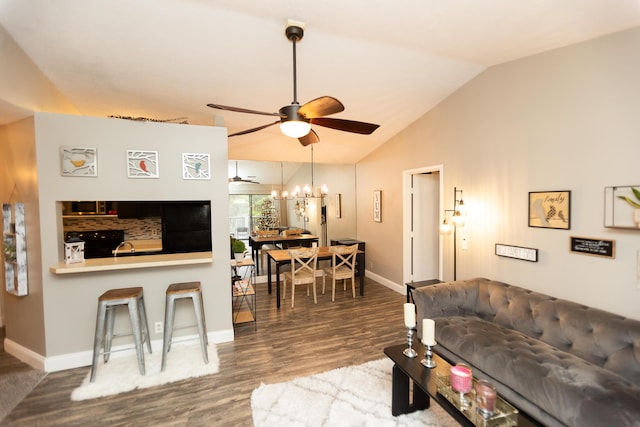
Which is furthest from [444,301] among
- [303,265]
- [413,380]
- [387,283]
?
[387,283]

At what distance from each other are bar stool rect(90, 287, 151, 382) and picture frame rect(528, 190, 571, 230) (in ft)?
12.9

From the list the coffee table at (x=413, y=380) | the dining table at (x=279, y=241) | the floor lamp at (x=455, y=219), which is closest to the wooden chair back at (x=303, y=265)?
the dining table at (x=279, y=241)

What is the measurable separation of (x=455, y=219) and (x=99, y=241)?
19.7 feet

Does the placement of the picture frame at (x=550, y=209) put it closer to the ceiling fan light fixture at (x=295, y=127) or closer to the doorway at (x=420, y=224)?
the doorway at (x=420, y=224)

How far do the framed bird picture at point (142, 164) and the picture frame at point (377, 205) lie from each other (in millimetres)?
3674

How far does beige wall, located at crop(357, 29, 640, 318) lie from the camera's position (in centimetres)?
224

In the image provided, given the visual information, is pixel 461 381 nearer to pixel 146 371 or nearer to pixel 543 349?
pixel 543 349

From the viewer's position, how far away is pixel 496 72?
3166 mm

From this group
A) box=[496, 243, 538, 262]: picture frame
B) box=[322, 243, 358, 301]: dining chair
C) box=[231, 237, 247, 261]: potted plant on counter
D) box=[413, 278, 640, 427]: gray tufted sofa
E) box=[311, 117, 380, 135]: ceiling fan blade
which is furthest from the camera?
box=[322, 243, 358, 301]: dining chair

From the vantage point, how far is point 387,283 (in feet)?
17.6

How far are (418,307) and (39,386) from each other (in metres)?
3.57

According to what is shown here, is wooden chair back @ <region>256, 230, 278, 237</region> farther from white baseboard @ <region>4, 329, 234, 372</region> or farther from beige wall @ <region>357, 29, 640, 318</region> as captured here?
beige wall @ <region>357, 29, 640, 318</region>

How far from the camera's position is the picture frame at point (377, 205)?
544 cm

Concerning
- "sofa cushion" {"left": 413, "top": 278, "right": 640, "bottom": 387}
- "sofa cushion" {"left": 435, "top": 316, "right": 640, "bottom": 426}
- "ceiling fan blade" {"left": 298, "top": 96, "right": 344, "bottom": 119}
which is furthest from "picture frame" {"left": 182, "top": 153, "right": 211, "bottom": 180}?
"sofa cushion" {"left": 435, "top": 316, "right": 640, "bottom": 426}
